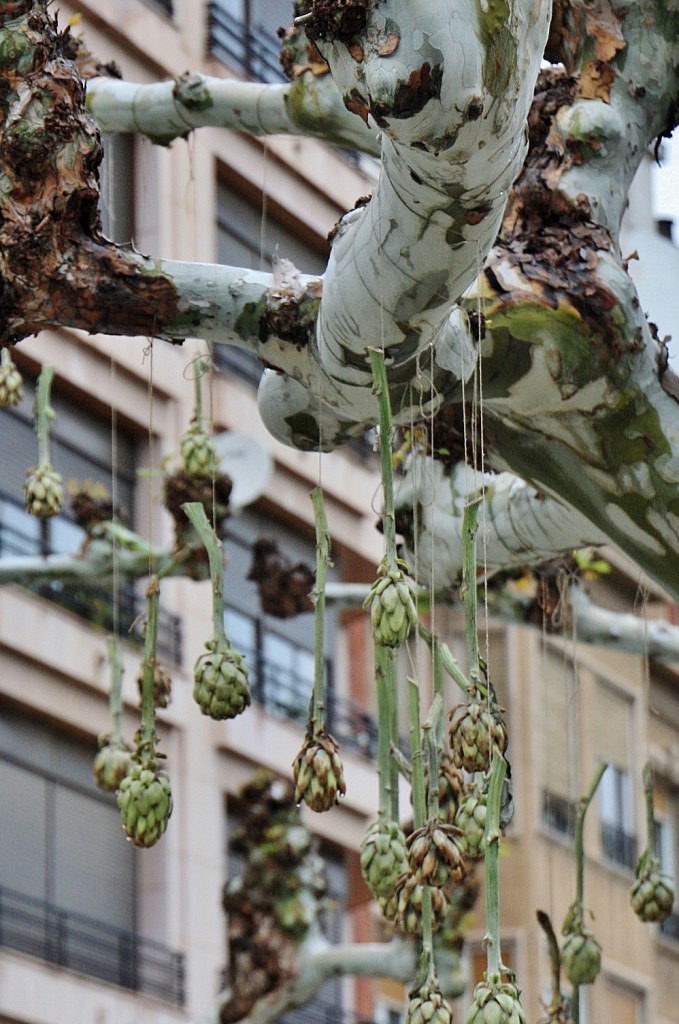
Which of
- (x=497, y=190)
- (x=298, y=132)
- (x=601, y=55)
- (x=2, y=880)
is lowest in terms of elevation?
(x=497, y=190)

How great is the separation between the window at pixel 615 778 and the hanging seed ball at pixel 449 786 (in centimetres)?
2362

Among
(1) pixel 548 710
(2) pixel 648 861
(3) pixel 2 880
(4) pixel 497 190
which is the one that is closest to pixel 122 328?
(4) pixel 497 190

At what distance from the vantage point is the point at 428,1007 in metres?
5.92

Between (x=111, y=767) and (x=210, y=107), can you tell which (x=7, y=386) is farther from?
(x=111, y=767)

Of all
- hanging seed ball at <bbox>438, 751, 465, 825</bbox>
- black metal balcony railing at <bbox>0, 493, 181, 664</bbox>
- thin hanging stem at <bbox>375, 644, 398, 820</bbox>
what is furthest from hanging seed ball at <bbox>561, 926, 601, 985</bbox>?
black metal balcony railing at <bbox>0, 493, 181, 664</bbox>

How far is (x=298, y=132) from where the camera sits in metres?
9.70

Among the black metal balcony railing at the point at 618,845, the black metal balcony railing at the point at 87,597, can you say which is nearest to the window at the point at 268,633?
the black metal balcony railing at the point at 87,597

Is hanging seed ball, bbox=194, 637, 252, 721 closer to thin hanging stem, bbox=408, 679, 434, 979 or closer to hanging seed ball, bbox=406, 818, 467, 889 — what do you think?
thin hanging stem, bbox=408, 679, 434, 979

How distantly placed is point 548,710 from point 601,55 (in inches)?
875

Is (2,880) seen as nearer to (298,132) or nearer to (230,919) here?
(230,919)

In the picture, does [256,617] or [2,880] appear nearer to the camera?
[2,880]

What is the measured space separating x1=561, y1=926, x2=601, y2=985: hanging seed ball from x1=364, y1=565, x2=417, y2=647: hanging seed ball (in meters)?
2.44

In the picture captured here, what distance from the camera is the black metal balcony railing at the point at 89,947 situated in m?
21.8

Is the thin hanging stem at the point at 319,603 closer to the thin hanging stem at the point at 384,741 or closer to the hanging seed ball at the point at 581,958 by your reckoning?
the thin hanging stem at the point at 384,741
